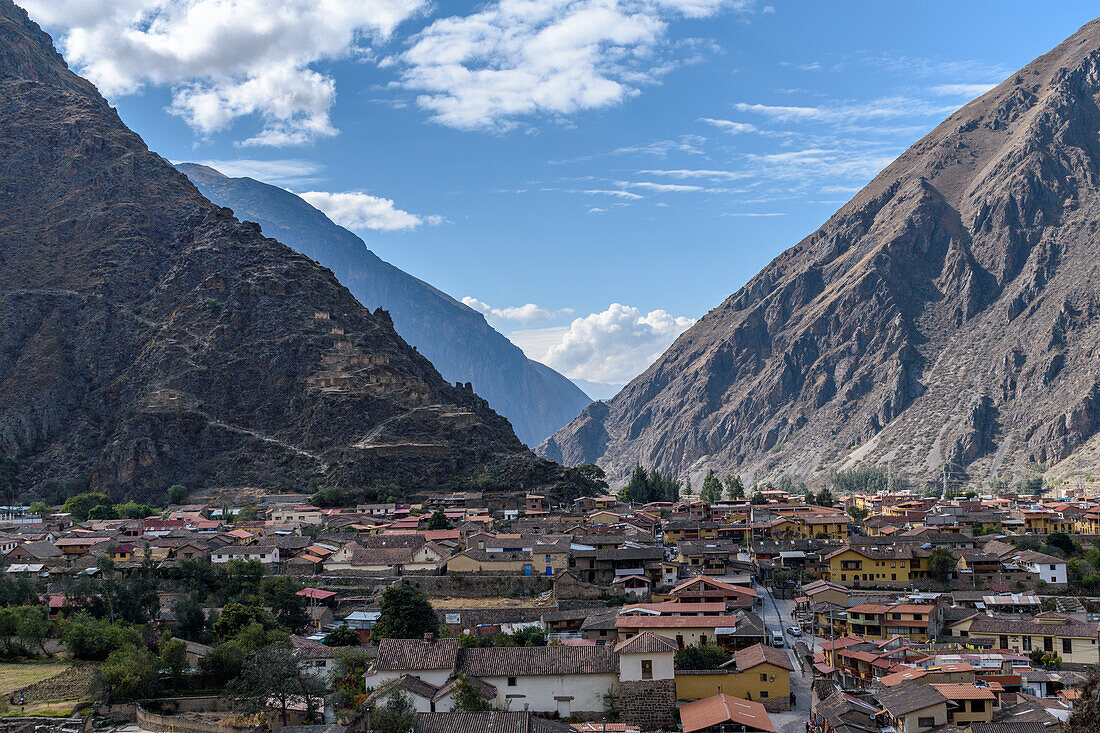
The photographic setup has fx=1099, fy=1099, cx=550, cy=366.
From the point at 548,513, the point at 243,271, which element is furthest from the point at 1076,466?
the point at 243,271

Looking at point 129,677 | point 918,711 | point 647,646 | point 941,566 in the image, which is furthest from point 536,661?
point 941,566

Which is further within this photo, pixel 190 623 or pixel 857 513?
pixel 857 513

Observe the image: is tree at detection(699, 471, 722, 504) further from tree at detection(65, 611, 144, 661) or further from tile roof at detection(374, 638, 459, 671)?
tile roof at detection(374, 638, 459, 671)

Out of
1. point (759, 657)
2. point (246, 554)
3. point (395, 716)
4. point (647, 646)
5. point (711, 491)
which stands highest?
point (711, 491)

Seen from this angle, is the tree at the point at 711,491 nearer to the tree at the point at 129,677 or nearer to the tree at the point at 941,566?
the tree at the point at 941,566

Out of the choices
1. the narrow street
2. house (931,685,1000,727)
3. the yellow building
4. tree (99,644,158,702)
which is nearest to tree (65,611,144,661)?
tree (99,644,158,702)

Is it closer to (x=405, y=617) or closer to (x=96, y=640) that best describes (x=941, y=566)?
(x=405, y=617)

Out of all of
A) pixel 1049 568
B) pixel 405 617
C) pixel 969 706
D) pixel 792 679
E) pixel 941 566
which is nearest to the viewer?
pixel 969 706
